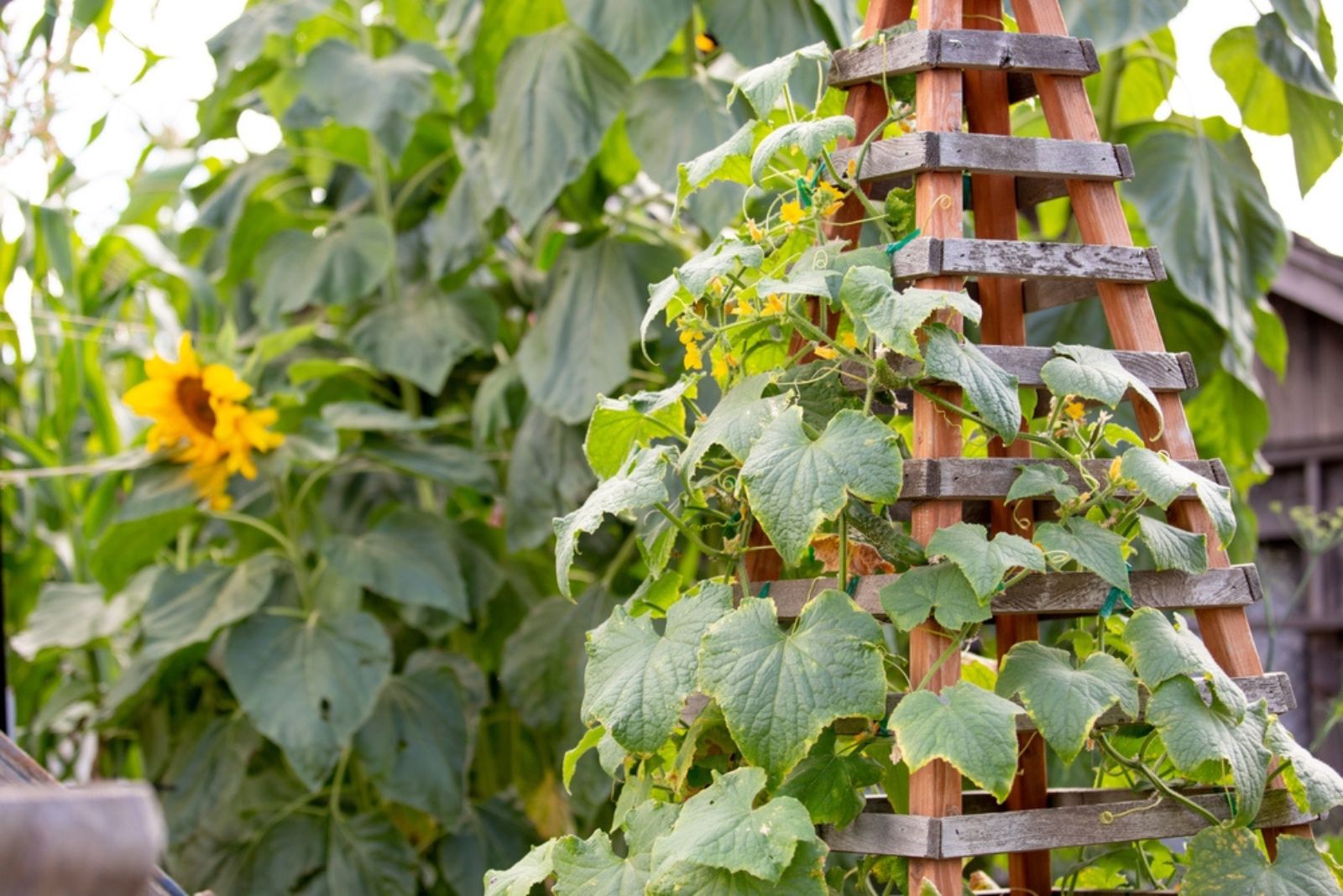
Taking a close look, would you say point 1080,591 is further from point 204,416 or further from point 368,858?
point 204,416

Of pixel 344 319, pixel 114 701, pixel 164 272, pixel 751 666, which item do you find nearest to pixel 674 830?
pixel 751 666

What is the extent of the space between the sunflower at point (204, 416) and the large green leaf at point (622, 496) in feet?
3.21

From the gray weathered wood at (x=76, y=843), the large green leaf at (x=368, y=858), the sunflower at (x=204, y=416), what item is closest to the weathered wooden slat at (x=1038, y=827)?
the gray weathered wood at (x=76, y=843)

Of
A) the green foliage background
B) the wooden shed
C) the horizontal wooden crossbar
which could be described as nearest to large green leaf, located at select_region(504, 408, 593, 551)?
the green foliage background

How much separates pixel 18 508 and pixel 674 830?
194cm

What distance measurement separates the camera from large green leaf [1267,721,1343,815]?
949 millimetres

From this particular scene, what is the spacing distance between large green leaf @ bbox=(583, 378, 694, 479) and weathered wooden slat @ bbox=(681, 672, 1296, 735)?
19 centimetres

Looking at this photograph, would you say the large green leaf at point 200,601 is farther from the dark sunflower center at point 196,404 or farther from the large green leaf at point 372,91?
the large green leaf at point 372,91

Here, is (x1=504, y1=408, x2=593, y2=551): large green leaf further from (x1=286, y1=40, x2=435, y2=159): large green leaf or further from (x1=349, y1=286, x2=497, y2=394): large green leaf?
(x1=286, y1=40, x2=435, y2=159): large green leaf

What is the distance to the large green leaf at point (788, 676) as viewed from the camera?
2.75 feet

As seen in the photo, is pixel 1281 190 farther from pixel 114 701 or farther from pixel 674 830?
pixel 114 701

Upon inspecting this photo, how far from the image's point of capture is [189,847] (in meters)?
1.99

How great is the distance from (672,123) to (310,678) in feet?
2.75

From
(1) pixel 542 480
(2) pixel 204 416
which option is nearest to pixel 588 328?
(1) pixel 542 480
